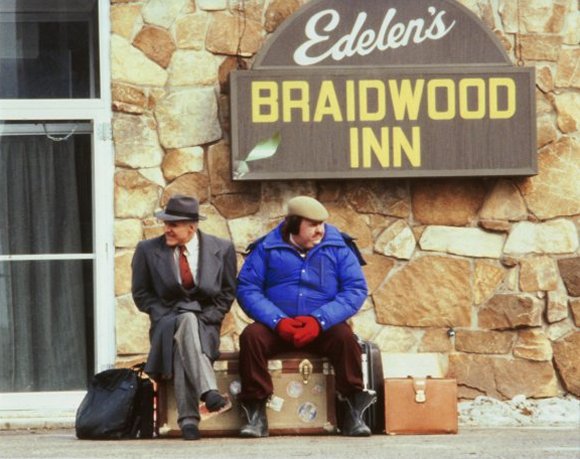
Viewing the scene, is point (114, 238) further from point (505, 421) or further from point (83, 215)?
point (505, 421)

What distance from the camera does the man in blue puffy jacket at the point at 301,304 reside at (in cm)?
996

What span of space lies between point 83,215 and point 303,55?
1693 millimetres

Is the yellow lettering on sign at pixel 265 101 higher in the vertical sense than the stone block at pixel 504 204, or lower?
higher

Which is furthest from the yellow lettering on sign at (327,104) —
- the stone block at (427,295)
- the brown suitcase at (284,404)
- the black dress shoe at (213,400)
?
the black dress shoe at (213,400)

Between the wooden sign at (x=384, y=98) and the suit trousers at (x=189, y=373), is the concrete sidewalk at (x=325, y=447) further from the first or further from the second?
the wooden sign at (x=384, y=98)

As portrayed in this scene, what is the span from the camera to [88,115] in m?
11.5

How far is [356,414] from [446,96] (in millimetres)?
2428

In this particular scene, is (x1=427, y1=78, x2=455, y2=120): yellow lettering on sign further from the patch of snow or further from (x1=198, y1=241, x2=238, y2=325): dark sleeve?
(x1=198, y1=241, x2=238, y2=325): dark sleeve

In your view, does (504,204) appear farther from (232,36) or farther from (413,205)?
(232,36)

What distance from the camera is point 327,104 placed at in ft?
37.4

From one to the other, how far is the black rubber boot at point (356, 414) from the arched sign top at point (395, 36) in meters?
2.40

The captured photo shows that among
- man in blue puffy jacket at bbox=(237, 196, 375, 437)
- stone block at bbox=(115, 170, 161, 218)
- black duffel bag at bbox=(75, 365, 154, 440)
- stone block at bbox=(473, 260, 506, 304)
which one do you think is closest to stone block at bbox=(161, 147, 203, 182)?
stone block at bbox=(115, 170, 161, 218)

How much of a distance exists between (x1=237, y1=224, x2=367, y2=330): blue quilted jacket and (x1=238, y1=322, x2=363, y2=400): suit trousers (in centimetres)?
16

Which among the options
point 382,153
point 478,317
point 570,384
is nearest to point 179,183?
point 382,153
